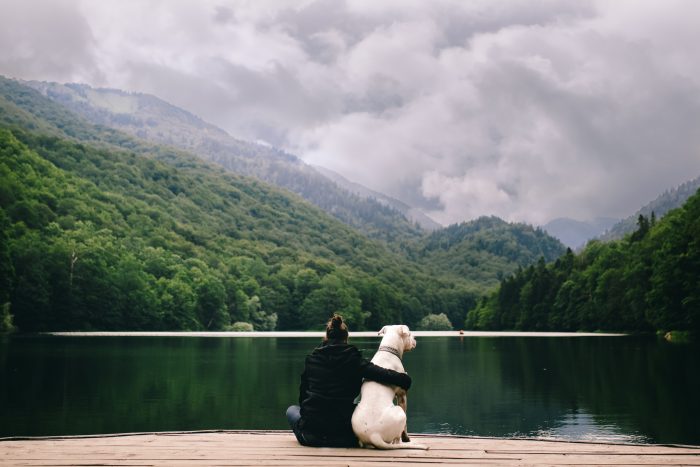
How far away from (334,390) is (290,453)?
43.8 inches

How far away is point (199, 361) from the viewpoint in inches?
2030

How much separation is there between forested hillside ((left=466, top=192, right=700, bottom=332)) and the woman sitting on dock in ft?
250

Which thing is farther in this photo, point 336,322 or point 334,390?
point 336,322

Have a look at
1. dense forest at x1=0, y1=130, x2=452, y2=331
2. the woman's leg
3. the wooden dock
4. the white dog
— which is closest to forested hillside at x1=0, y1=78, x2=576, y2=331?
dense forest at x1=0, y1=130, x2=452, y2=331

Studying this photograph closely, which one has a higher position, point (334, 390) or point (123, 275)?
point (123, 275)

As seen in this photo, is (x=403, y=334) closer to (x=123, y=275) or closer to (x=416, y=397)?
(x=416, y=397)

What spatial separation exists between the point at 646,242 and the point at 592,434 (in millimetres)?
96242

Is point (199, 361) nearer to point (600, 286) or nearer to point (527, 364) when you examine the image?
point (527, 364)

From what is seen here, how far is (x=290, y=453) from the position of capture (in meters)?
10.4

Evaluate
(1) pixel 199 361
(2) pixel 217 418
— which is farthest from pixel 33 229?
(2) pixel 217 418

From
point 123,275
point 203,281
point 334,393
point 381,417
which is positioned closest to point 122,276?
point 123,275

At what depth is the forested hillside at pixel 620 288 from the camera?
82250mm

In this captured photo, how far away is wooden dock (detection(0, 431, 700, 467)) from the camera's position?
981 cm

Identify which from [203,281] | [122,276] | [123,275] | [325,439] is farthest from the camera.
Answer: [203,281]
